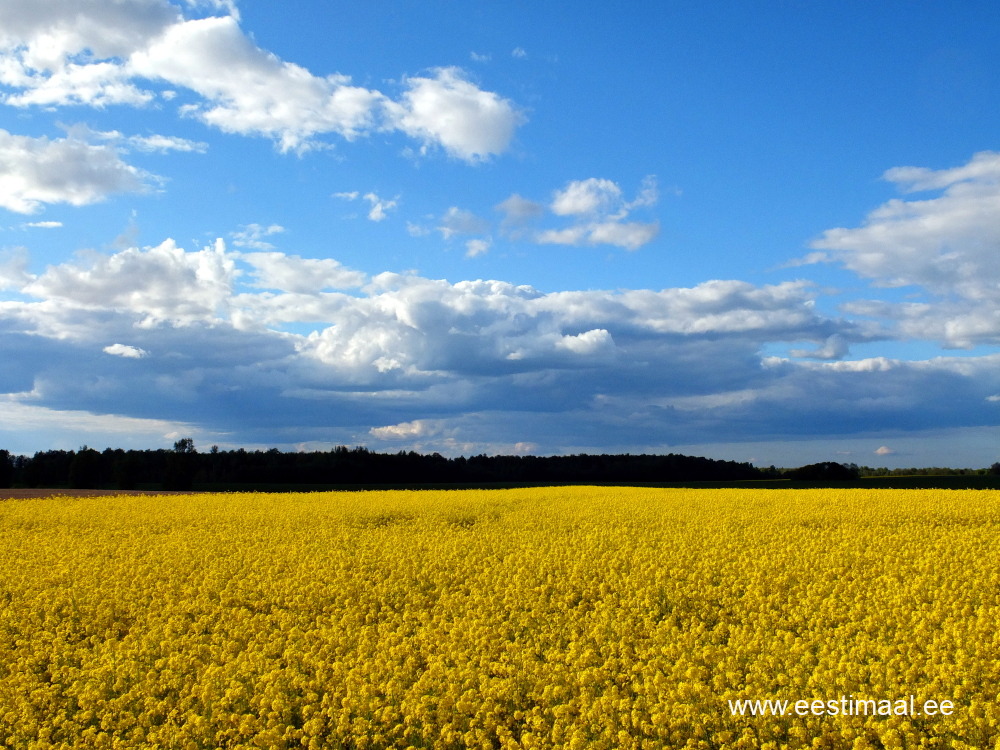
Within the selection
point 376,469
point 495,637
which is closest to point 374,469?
point 376,469

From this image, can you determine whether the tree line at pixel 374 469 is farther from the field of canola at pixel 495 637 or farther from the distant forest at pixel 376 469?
the field of canola at pixel 495 637

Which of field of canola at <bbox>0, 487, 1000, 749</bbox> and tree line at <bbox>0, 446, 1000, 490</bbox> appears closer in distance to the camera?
field of canola at <bbox>0, 487, 1000, 749</bbox>

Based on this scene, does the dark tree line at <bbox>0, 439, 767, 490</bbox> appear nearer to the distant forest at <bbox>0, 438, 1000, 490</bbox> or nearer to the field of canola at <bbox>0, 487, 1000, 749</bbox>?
the distant forest at <bbox>0, 438, 1000, 490</bbox>

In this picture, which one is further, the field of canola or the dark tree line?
the dark tree line

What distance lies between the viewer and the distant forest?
62.8m

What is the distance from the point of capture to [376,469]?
220ft

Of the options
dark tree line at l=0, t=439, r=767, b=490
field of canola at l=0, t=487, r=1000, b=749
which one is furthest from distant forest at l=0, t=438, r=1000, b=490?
field of canola at l=0, t=487, r=1000, b=749

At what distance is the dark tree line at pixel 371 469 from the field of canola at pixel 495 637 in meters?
46.4

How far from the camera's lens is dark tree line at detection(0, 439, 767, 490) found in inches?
2557

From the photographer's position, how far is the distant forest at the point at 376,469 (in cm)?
6281

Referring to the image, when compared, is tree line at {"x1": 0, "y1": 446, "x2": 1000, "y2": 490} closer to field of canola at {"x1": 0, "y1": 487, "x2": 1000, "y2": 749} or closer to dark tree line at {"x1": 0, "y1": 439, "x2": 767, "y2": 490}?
dark tree line at {"x1": 0, "y1": 439, "x2": 767, "y2": 490}

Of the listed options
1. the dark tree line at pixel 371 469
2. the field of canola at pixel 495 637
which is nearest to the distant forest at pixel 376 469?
the dark tree line at pixel 371 469

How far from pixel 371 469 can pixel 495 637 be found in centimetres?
5879

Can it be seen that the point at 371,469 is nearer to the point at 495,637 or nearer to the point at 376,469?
the point at 376,469
